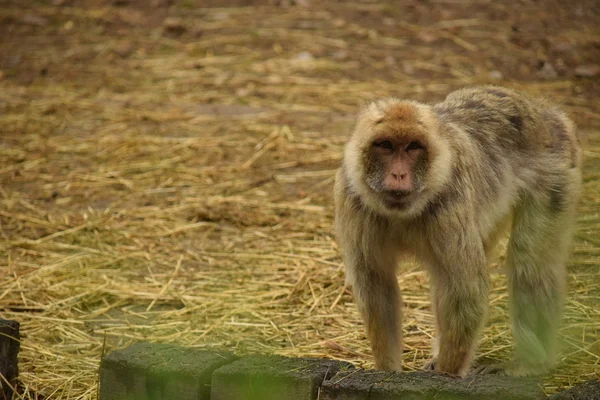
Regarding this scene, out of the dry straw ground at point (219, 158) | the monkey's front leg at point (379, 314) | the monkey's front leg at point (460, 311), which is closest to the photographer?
the monkey's front leg at point (460, 311)

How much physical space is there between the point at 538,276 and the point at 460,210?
0.93 m

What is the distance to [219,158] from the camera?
32.9 feet

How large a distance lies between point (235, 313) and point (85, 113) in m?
5.40

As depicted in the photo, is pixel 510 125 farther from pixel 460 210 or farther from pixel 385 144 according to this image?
pixel 385 144

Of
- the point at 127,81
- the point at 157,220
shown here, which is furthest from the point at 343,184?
the point at 127,81

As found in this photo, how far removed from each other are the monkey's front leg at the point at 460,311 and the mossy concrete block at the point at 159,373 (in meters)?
1.25

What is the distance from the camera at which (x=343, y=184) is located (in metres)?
5.41

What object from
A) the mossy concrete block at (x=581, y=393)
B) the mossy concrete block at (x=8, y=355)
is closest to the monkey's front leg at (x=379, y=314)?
the mossy concrete block at (x=581, y=393)

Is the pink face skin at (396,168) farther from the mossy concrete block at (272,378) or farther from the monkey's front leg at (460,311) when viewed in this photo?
the mossy concrete block at (272,378)

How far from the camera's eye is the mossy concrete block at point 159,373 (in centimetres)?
477

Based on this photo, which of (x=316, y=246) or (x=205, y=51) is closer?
(x=316, y=246)

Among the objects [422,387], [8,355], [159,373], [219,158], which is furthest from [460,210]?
[219,158]

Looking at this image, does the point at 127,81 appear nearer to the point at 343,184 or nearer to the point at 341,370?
the point at 343,184

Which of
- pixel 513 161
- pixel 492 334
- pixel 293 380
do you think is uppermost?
pixel 513 161
